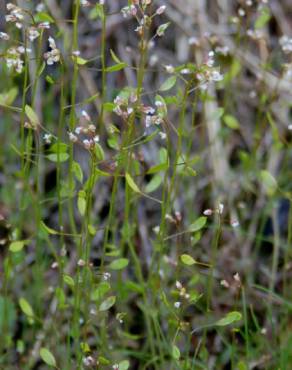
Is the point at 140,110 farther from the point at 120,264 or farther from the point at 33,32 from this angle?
the point at 120,264

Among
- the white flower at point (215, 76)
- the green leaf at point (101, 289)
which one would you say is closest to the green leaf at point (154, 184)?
the green leaf at point (101, 289)

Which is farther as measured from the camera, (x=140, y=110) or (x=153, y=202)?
(x=153, y=202)

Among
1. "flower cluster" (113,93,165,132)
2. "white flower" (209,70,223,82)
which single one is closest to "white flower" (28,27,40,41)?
"flower cluster" (113,93,165,132)

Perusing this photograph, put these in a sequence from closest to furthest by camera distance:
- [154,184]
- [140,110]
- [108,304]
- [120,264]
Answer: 1. [140,110]
2. [108,304]
3. [120,264]
4. [154,184]

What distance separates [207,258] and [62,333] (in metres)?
0.53

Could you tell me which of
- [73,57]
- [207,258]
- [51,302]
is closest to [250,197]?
→ [207,258]

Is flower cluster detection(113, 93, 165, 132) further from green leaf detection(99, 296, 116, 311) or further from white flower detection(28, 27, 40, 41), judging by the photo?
green leaf detection(99, 296, 116, 311)

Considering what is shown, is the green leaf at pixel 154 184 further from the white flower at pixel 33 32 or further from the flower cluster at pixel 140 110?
the white flower at pixel 33 32

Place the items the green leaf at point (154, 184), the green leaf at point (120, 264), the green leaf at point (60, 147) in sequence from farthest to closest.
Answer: the green leaf at point (154, 184) → the green leaf at point (120, 264) → the green leaf at point (60, 147)

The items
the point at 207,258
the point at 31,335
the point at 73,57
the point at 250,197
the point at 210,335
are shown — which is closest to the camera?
the point at 73,57

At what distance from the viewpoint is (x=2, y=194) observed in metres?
2.46

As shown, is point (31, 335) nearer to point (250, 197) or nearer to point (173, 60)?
point (250, 197)

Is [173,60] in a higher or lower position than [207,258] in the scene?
higher

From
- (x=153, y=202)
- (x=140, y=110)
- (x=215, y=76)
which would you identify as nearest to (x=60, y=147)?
(x=140, y=110)
